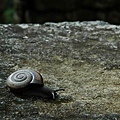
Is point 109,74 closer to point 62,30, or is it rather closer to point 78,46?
point 78,46

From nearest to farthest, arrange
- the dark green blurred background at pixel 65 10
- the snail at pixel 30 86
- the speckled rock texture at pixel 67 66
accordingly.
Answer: the speckled rock texture at pixel 67 66, the snail at pixel 30 86, the dark green blurred background at pixel 65 10

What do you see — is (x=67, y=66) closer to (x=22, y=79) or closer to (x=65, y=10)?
(x=22, y=79)

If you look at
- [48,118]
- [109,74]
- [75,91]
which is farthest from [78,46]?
[48,118]

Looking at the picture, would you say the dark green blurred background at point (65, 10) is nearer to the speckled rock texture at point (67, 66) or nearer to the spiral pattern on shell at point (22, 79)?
the speckled rock texture at point (67, 66)

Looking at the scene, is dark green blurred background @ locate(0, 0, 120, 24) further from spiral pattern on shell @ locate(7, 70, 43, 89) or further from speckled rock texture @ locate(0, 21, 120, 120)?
spiral pattern on shell @ locate(7, 70, 43, 89)

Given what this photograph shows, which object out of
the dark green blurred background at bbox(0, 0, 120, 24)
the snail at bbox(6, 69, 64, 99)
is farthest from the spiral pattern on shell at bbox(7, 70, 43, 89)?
the dark green blurred background at bbox(0, 0, 120, 24)

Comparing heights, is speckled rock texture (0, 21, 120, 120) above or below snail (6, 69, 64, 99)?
below

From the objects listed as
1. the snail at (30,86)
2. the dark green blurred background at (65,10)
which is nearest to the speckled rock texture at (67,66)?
the snail at (30,86)

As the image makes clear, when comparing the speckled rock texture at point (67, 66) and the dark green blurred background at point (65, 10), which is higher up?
the speckled rock texture at point (67, 66)
